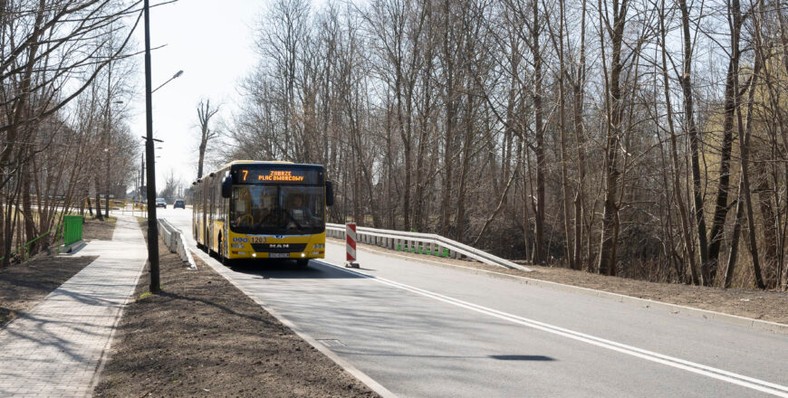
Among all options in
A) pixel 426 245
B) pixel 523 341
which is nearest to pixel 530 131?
pixel 426 245

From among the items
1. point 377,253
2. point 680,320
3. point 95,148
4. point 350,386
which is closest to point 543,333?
point 680,320

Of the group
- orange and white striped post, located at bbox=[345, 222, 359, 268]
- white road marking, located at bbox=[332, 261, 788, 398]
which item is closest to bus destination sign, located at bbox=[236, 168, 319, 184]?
orange and white striped post, located at bbox=[345, 222, 359, 268]

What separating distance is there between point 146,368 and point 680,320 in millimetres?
8041

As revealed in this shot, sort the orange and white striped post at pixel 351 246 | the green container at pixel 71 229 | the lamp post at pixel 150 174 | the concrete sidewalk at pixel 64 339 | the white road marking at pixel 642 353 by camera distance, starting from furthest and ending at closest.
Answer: the green container at pixel 71 229, the orange and white striped post at pixel 351 246, the lamp post at pixel 150 174, the concrete sidewalk at pixel 64 339, the white road marking at pixel 642 353

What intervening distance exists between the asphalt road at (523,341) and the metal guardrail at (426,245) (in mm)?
5505

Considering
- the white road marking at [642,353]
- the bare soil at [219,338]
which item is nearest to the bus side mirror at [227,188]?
the bare soil at [219,338]

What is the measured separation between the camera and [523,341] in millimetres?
9625

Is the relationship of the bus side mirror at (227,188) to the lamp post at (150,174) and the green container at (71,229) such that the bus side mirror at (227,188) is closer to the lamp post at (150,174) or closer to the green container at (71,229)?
the lamp post at (150,174)

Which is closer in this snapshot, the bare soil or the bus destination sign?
the bare soil

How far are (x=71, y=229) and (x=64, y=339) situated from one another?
25.8 m

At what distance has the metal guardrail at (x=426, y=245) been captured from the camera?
22609 mm

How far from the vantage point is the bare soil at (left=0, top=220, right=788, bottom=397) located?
280 inches

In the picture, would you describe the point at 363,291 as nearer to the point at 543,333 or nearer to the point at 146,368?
the point at 543,333

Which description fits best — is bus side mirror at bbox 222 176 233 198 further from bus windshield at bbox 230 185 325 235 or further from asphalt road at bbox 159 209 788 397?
asphalt road at bbox 159 209 788 397
